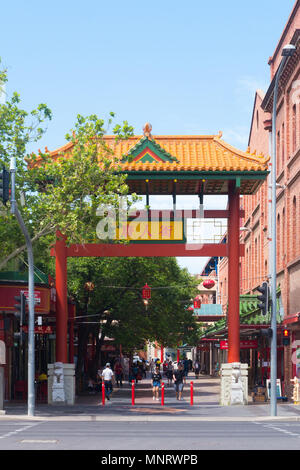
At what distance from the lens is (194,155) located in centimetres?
3544

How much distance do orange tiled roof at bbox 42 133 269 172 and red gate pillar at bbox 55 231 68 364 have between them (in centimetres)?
413

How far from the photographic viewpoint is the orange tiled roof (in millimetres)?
33531

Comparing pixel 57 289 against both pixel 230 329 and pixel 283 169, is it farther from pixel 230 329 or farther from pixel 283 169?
pixel 283 169

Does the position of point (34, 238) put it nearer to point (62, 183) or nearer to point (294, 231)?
point (62, 183)

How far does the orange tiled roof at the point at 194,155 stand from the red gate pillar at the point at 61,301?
413cm

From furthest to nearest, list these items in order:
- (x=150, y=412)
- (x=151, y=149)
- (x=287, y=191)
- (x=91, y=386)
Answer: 1. (x=91, y=386)
2. (x=287, y=191)
3. (x=151, y=149)
4. (x=150, y=412)

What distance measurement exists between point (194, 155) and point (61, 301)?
28.2ft

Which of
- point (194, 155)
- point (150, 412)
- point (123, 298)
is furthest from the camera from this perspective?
point (123, 298)

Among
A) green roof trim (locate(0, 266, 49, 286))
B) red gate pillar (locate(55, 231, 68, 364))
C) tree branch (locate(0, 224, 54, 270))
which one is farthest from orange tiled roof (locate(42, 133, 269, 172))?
green roof trim (locate(0, 266, 49, 286))

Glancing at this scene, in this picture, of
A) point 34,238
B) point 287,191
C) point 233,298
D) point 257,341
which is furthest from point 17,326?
point 287,191

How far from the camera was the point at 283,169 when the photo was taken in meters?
42.8

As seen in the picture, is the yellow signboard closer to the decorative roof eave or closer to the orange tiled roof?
the decorative roof eave

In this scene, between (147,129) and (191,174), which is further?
(147,129)
